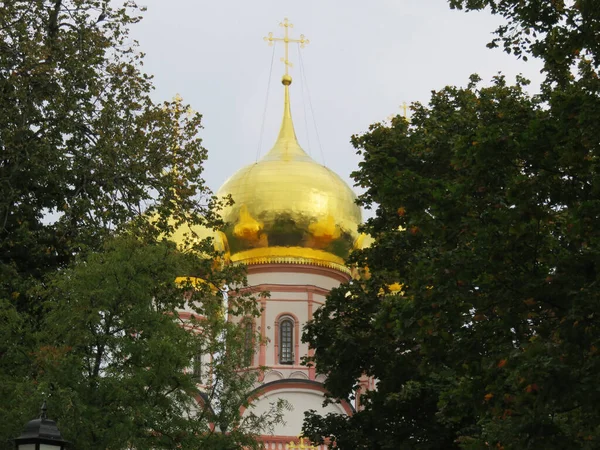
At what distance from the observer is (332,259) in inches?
1582

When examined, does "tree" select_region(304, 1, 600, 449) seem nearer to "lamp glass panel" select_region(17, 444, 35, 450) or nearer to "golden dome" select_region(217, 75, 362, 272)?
"lamp glass panel" select_region(17, 444, 35, 450)

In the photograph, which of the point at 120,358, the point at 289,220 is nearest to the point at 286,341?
the point at 289,220

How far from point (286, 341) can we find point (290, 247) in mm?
3090

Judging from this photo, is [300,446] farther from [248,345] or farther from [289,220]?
[248,345]

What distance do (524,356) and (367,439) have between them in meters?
10.1

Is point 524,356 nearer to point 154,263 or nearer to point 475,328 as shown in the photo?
point 475,328

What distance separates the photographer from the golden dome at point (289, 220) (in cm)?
4012

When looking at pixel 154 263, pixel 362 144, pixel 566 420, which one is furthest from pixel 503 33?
pixel 362 144

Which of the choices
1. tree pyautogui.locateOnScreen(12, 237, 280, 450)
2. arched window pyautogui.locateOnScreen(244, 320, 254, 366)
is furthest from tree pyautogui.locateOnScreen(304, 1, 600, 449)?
arched window pyautogui.locateOnScreen(244, 320, 254, 366)

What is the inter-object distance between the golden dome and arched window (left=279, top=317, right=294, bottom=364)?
2017mm

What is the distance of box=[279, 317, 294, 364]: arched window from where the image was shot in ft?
129

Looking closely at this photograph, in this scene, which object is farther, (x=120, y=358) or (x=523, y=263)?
(x=120, y=358)

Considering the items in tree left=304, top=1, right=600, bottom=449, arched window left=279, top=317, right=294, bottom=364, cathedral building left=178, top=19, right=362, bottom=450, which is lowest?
tree left=304, top=1, right=600, bottom=449

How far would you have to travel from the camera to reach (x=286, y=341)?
3947 centimetres
